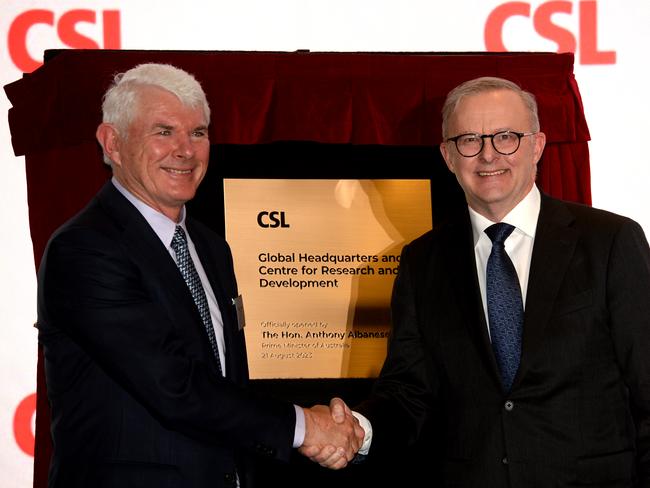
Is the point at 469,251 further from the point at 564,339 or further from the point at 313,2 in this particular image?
the point at 313,2

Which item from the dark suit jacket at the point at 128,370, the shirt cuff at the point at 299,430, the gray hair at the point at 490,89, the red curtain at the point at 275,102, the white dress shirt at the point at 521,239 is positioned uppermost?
the red curtain at the point at 275,102

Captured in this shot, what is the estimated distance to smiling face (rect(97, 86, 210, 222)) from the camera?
91.0 inches

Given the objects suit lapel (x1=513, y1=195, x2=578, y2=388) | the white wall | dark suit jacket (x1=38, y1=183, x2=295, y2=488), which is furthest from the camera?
the white wall

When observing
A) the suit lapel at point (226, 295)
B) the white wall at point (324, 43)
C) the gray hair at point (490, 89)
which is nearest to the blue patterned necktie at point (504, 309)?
the gray hair at point (490, 89)

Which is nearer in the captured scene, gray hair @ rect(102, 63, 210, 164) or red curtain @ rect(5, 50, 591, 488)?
gray hair @ rect(102, 63, 210, 164)

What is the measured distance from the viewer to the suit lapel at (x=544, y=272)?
2131 millimetres

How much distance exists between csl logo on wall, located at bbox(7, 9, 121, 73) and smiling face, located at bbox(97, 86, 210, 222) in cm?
234

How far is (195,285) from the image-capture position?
7.39 feet

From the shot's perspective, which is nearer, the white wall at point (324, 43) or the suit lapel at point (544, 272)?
the suit lapel at point (544, 272)

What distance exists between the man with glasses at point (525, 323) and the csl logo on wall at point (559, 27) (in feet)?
7.69

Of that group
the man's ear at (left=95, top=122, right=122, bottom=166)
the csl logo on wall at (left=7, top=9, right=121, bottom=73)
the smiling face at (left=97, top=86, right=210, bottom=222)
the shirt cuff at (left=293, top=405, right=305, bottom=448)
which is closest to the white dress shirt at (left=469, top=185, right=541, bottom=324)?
the shirt cuff at (left=293, top=405, right=305, bottom=448)

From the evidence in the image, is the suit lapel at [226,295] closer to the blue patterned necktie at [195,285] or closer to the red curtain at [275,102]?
the blue patterned necktie at [195,285]

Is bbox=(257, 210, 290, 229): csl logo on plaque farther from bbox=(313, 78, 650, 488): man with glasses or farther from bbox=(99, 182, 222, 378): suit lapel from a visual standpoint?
bbox=(99, 182, 222, 378): suit lapel

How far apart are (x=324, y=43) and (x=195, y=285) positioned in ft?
8.77
